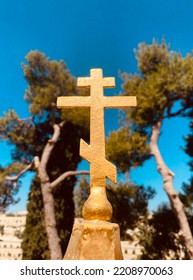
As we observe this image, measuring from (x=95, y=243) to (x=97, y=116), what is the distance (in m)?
1.39

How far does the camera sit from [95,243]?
8.41 feet

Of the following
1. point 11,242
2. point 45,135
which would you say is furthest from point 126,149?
point 11,242

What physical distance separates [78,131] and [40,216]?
16.7ft

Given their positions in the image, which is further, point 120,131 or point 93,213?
point 120,131

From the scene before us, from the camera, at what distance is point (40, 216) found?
14492 mm

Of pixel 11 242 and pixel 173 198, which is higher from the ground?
pixel 11 242

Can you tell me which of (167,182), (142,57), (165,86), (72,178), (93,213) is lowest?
(93,213)

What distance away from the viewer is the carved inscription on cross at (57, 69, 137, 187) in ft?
9.80

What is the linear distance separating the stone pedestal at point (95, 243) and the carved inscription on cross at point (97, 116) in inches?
19.1

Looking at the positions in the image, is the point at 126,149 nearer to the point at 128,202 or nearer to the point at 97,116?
the point at 128,202

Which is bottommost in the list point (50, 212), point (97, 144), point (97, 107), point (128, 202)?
point (97, 144)

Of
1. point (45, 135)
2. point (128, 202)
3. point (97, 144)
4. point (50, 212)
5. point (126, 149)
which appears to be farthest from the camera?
point (128, 202)
